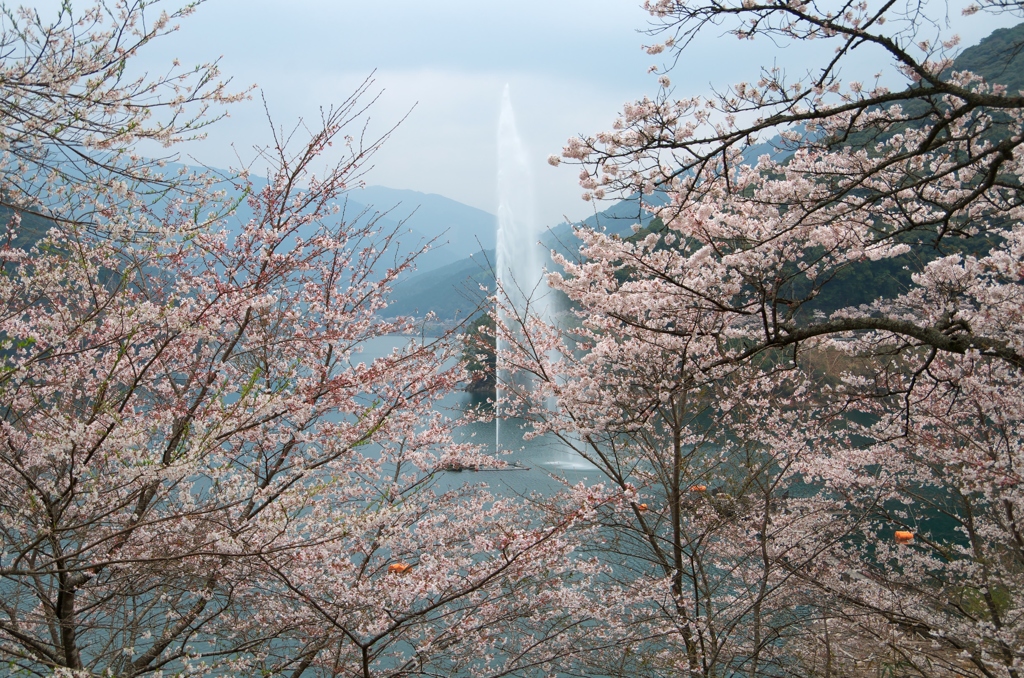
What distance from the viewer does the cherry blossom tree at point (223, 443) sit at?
2.80m

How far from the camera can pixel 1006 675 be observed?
4.92 m

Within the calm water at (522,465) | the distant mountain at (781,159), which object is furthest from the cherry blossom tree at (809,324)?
the calm water at (522,465)

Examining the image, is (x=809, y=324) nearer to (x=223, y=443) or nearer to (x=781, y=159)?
(x=781, y=159)

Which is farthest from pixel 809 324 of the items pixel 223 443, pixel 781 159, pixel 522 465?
pixel 522 465

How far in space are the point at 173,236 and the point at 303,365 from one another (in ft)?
7.18

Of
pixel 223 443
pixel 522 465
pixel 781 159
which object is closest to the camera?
pixel 223 443

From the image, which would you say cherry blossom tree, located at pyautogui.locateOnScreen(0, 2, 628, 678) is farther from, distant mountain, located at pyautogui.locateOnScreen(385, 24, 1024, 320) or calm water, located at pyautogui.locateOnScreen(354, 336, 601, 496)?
calm water, located at pyautogui.locateOnScreen(354, 336, 601, 496)

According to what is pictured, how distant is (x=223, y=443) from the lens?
13.0 feet

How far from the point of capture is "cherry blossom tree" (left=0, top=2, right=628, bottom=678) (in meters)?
2.80

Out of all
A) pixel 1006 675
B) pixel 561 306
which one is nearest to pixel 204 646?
pixel 561 306

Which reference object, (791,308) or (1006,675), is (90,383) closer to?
(791,308)

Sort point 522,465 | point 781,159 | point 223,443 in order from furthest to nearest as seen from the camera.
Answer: point 522,465 → point 781,159 → point 223,443

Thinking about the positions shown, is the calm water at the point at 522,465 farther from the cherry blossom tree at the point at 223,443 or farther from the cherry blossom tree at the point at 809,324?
the cherry blossom tree at the point at 223,443

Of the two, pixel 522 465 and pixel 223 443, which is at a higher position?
pixel 223 443
